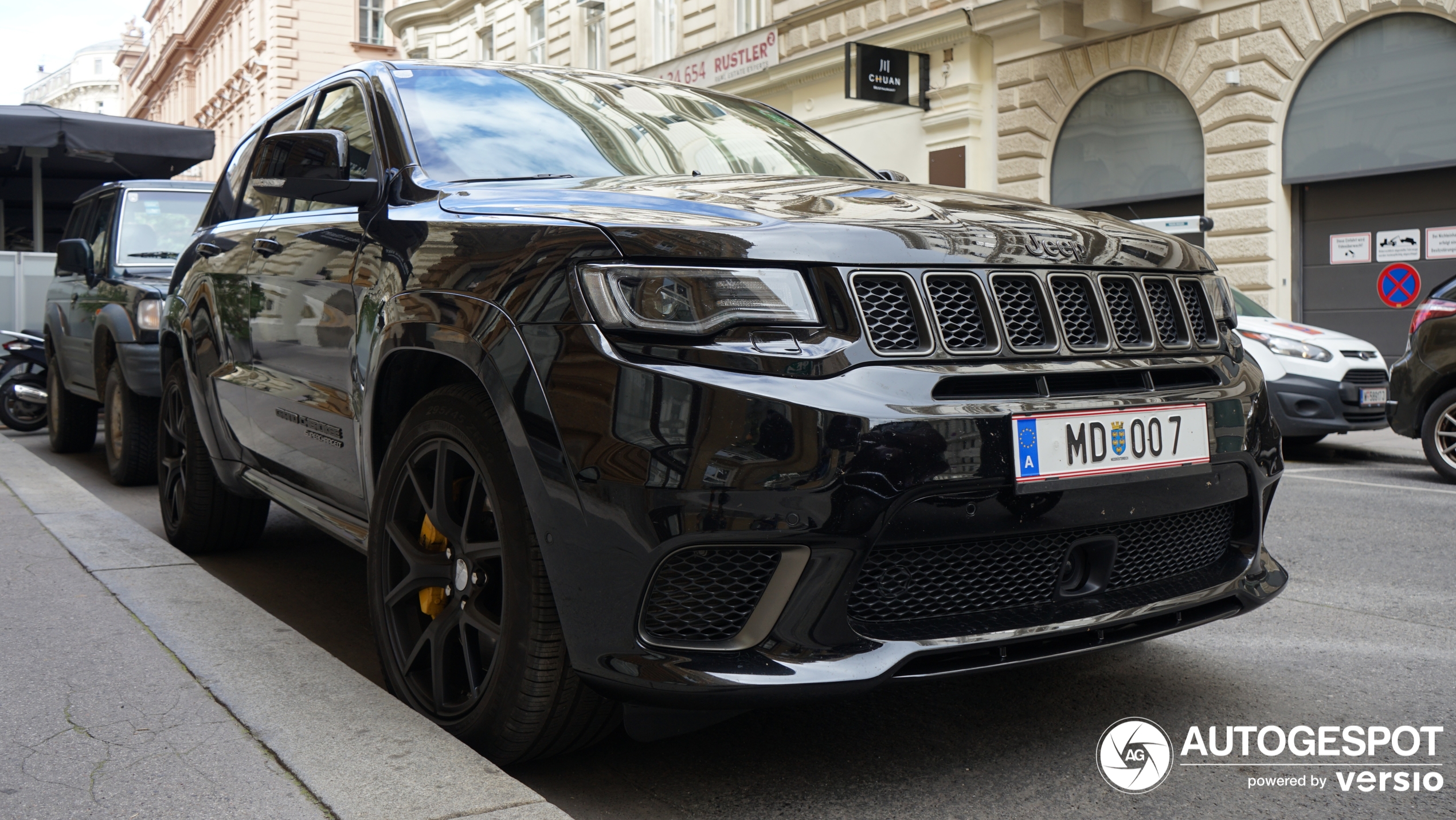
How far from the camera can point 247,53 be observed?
4888 centimetres

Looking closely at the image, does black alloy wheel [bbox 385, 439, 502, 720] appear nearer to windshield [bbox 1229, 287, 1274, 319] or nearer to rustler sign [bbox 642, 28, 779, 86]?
windshield [bbox 1229, 287, 1274, 319]

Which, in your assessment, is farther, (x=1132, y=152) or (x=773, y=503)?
(x=1132, y=152)

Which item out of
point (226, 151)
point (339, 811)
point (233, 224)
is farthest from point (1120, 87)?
point (226, 151)

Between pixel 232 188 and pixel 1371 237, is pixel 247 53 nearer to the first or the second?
pixel 1371 237

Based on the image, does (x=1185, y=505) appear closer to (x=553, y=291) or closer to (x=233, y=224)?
(x=553, y=291)

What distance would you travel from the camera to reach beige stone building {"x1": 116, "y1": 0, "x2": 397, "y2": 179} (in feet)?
142

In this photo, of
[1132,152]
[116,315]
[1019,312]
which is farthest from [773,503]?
[1132,152]

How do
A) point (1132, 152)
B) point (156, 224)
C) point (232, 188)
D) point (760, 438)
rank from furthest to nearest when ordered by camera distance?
point (1132, 152)
point (156, 224)
point (232, 188)
point (760, 438)

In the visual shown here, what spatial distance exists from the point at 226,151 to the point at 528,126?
5222cm

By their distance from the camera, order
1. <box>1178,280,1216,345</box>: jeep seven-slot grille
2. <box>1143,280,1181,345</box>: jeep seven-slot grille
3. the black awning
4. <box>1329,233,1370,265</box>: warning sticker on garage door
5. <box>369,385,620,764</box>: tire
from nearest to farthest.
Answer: <box>369,385,620,764</box>: tire → <box>1143,280,1181,345</box>: jeep seven-slot grille → <box>1178,280,1216,345</box>: jeep seven-slot grille → the black awning → <box>1329,233,1370,265</box>: warning sticker on garage door

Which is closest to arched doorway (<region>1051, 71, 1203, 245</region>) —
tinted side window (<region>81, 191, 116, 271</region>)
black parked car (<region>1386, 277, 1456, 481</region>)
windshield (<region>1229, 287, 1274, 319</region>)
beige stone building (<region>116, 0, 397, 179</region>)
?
windshield (<region>1229, 287, 1274, 319</region>)

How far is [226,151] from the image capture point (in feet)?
168

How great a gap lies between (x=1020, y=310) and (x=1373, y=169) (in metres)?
12.4

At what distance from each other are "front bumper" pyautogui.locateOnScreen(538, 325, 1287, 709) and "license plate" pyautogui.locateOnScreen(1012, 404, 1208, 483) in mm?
31
